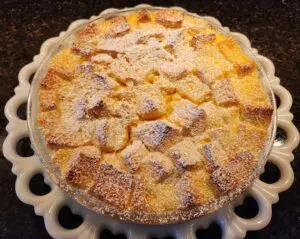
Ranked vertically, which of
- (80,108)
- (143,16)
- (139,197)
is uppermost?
(143,16)

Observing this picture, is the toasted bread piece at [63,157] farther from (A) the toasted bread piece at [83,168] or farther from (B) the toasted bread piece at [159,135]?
(B) the toasted bread piece at [159,135]

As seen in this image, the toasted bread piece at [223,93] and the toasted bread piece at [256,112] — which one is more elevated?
the toasted bread piece at [223,93]

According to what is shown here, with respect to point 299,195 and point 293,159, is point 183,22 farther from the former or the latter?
point 299,195

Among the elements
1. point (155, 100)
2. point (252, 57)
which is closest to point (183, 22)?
point (252, 57)

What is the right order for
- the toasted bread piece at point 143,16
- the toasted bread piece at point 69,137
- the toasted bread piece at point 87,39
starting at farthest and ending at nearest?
the toasted bread piece at point 143,16 → the toasted bread piece at point 87,39 → the toasted bread piece at point 69,137

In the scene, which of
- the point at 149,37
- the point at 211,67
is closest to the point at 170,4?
the point at 149,37

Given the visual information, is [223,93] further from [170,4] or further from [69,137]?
[170,4]

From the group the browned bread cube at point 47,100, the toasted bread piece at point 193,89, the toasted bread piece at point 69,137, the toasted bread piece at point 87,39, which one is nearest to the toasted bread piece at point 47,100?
the browned bread cube at point 47,100
